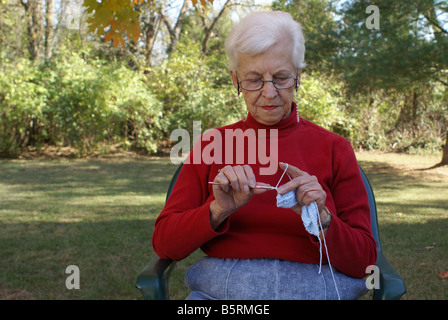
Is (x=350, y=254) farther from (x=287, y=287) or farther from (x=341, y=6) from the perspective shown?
(x=341, y=6)

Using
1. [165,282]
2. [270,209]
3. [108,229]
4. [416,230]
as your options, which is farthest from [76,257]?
[416,230]

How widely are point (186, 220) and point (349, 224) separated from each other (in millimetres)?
676

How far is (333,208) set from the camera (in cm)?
196

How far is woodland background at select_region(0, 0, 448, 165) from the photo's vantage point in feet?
30.3

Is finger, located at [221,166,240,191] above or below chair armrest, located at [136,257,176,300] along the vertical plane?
above

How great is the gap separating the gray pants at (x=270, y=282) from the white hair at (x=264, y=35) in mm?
872

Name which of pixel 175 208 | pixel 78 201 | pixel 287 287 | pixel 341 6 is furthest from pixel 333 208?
pixel 341 6

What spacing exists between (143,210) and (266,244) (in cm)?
471

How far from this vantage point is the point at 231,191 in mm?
1783

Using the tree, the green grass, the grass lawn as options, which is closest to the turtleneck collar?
the grass lawn

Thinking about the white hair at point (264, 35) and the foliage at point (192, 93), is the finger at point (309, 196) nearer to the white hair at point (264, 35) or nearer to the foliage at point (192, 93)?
the white hair at point (264, 35)

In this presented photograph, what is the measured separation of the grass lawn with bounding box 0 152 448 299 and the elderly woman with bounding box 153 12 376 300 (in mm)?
1824

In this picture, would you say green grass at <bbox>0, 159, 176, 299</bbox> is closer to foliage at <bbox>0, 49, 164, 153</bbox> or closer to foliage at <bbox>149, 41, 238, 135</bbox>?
foliage at <bbox>0, 49, 164, 153</bbox>

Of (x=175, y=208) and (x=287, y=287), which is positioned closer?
(x=287, y=287)
